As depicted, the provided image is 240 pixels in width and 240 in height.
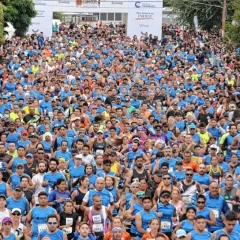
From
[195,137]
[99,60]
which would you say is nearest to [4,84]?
[99,60]

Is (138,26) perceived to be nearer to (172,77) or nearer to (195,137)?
(172,77)

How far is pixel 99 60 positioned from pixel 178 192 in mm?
19452

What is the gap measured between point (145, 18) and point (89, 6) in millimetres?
5489

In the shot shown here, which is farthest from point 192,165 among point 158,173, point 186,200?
point 186,200

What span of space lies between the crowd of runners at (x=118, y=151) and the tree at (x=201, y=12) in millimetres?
22866

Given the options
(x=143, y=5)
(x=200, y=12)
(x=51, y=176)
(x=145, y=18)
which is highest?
(x=143, y=5)

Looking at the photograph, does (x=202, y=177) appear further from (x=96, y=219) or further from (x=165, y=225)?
(x=96, y=219)

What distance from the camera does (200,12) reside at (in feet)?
184

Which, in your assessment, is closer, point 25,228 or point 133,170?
point 25,228

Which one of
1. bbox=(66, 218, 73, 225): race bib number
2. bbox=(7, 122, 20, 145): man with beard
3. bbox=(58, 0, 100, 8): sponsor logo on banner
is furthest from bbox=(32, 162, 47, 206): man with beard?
bbox=(58, 0, 100, 8): sponsor logo on banner

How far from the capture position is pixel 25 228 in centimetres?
1344

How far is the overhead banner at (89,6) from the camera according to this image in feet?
149

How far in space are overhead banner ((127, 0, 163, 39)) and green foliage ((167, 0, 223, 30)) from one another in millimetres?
11663

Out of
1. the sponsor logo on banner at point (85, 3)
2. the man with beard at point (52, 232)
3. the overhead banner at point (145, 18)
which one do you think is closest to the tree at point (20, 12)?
the sponsor logo on banner at point (85, 3)
